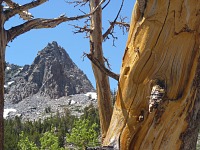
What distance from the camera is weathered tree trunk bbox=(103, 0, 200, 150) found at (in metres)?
1.41

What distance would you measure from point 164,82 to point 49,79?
362ft

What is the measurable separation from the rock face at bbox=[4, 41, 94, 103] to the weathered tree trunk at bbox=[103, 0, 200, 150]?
354 feet

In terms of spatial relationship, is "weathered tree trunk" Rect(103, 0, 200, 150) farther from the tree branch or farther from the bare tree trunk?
the bare tree trunk

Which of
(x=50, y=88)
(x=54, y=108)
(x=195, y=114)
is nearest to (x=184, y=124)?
(x=195, y=114)

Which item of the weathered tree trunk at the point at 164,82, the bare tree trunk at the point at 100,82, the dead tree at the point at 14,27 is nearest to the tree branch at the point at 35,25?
the dead tree at the point at 14,27

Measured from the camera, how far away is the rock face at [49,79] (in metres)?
111

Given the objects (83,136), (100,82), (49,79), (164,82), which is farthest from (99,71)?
(49,79)

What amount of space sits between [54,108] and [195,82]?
97.6m

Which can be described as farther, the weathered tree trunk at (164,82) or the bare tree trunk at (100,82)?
the bare tree trunk at (100,82)

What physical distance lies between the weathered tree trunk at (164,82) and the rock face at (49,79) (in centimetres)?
10784

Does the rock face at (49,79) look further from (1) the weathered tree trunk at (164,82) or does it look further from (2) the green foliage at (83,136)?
(1) the weathered tree trunk at (164,82)

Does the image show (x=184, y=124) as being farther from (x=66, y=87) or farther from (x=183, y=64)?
(x=66, y=87)

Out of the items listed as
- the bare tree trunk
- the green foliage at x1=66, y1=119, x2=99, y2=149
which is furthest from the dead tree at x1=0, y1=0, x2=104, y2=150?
the green foliage at x1=66, y1=119, x2=99, y2=149

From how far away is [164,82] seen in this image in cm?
141
